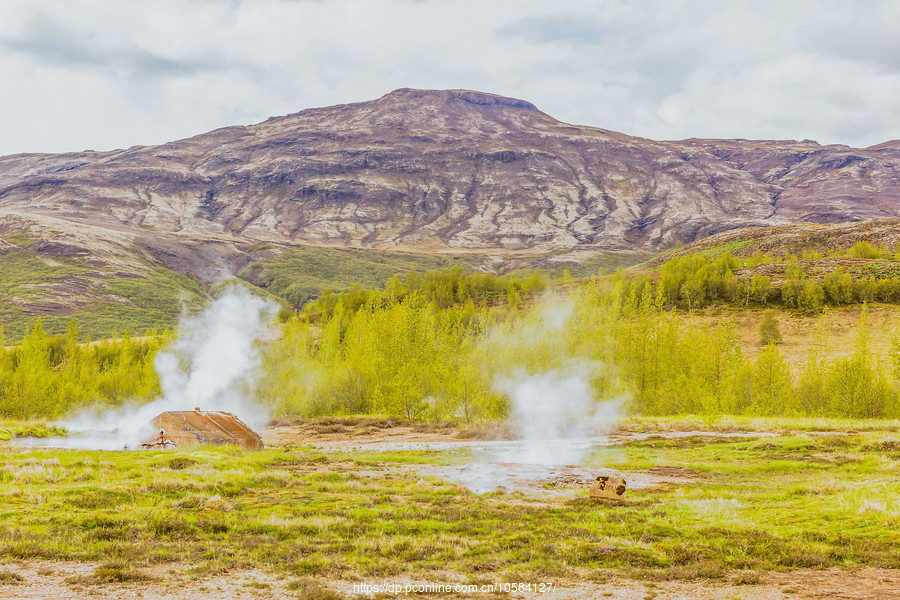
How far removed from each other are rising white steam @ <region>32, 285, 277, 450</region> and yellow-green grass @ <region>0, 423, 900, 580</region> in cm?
1866

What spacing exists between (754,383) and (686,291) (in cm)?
5332

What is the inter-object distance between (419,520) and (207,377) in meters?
42.0

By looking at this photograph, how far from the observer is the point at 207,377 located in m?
54.3

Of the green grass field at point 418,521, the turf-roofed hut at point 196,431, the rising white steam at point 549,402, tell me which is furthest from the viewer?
the rising white steam at point 549,402

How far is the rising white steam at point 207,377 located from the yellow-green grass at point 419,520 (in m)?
18.7

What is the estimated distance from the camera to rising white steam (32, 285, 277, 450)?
4709 centimetres

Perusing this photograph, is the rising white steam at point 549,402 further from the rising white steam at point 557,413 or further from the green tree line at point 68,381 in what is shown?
the green tree line at point 68,381

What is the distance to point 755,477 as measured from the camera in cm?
2680

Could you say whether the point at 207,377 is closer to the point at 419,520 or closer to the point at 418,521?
the point at 419,520

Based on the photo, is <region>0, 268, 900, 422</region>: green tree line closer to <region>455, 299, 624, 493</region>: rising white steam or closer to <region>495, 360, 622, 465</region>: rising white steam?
<region>455, 299, 624, 493</region>: rising white steam

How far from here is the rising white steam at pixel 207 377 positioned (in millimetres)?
47094

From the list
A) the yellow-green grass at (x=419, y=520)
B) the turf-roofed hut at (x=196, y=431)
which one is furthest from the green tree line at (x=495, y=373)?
the yellow-green grass at (x=419, y=520)

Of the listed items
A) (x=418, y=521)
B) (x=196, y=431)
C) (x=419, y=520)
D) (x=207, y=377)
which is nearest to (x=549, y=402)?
(x=196, y=431)

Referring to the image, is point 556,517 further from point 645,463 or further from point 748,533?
point 645,463
